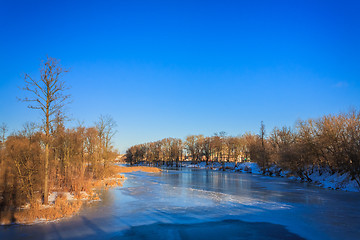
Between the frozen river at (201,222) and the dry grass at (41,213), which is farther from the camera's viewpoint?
the dry grass at (41,213)

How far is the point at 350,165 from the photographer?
24531 mm

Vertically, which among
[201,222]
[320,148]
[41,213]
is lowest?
[201,222]

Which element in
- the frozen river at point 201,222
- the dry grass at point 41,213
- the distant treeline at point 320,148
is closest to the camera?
the frozen river at point 201,222

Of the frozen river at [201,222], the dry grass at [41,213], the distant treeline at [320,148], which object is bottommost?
the frozen river at [201,222]

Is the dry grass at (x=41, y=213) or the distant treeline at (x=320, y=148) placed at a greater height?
the distant treeline at (x=320, y=148)

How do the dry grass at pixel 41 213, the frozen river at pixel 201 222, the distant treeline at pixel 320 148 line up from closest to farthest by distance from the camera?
the frozen river at pixel 201 222, the dry grass at pixel 41 213, the distant treeline at pixel 320 148

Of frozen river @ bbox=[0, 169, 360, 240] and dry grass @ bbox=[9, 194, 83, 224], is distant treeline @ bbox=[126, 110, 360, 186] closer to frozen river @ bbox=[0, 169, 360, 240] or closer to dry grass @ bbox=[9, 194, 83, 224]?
frozen river @ bbox=[0, 169, 360, 240]

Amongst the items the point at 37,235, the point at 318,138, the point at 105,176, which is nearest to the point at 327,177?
the point at 318,138

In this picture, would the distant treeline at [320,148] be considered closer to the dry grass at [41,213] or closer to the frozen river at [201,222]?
the frozen river at [201,222]

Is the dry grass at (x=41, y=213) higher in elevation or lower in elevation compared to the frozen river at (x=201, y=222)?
higher

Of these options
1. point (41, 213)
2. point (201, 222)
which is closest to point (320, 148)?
point (201, 222)

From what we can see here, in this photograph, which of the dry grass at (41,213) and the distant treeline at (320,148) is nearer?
the dry grass at (41,213)

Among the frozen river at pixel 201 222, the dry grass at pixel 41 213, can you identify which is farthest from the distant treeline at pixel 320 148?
the dry grass at pixel 41 213

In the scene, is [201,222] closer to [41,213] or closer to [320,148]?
[41,213]
